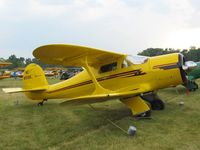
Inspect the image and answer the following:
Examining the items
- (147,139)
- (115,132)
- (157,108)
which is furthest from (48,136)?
(157,108)

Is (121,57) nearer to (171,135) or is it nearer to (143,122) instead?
(143,122)

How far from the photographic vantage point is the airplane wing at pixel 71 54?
20.3 ft

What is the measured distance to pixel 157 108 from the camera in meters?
8.48

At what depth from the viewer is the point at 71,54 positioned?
6707 mm

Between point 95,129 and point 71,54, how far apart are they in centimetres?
202

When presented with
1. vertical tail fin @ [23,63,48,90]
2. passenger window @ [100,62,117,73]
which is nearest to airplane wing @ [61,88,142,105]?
passenger window @ [100,62,117,73]

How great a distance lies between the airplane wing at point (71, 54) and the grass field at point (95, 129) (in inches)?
66.4

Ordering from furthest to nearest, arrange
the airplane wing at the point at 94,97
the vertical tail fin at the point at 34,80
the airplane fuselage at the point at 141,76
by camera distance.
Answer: the vertical tail fin at the point at 34,80 → the airplane fuselage at the point at 141,76 → the airplane wing at the point at 94,97

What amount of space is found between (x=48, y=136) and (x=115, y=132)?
1.53 metres

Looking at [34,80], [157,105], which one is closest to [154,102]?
[157,105]

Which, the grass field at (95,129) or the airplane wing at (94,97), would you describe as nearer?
the grass field at (95,129)

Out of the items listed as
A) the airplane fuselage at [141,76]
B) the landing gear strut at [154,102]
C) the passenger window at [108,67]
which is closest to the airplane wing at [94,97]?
the airplane fuselage at [141,76]

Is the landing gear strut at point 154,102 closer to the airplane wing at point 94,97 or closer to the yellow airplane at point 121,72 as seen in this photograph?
the yellow airplane at point 121,72

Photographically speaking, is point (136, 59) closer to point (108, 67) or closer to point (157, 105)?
point (108, 67)
